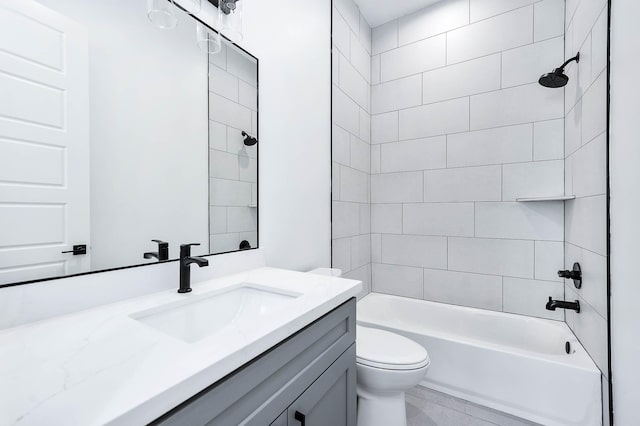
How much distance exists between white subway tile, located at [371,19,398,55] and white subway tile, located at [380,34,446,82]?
6cm

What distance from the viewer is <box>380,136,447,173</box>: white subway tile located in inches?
95.0

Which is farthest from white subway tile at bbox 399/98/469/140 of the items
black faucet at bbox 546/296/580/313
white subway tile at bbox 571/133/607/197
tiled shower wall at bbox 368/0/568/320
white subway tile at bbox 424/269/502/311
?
black faucet at bbox 546/296/580/313

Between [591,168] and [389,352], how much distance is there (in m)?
1.43

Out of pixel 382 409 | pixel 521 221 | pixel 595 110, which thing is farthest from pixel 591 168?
pixel 382 409

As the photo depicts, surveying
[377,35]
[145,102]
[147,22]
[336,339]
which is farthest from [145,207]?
[377,35]

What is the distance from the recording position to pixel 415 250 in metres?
2.52

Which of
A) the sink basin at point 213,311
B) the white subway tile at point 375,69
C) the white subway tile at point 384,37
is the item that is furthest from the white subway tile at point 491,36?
the sink basin at point 213,311

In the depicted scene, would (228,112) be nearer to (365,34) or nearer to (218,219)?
(218,219)

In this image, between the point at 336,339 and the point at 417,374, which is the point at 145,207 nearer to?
the point at 336,339

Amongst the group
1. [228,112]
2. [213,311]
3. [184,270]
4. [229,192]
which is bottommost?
[213,311]

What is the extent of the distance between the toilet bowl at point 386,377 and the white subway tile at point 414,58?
221 cm

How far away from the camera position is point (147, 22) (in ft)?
3.28

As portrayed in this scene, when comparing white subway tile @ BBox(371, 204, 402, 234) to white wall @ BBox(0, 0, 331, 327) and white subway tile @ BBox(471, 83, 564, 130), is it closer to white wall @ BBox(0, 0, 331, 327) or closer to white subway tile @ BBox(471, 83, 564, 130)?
white wall @ BBox(0, 0, 331, 327)

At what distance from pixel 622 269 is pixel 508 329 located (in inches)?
43.3
